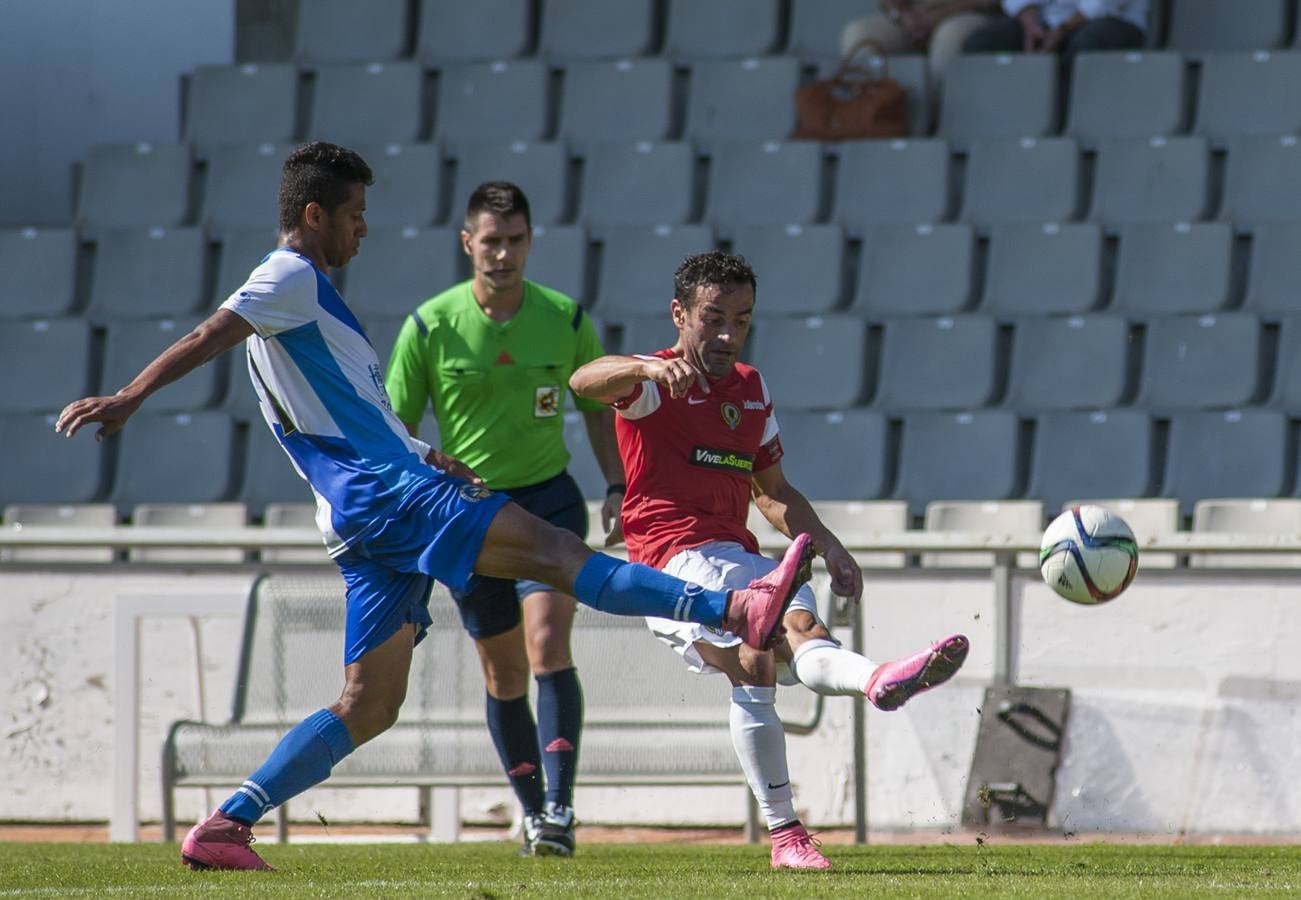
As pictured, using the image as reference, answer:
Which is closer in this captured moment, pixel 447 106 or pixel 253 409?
pixel 253 409

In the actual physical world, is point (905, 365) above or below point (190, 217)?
below

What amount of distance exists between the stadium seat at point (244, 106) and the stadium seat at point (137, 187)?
0.33 m

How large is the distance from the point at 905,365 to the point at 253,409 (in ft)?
12.7

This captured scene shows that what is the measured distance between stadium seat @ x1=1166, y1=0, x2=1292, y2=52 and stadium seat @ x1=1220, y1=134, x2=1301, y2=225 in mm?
1263

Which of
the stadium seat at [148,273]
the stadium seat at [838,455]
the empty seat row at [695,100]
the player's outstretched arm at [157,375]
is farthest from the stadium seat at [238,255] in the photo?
the player's outstretched arm at [157,375]

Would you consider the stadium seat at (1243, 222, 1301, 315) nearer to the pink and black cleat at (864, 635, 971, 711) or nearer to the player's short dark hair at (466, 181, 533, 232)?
the player's short dark hair at (466, 181, 533, 232)

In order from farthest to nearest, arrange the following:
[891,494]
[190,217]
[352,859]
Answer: [190,217]
[891,494]
[352,859]

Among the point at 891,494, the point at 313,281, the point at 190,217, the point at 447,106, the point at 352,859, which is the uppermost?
the point at 447,106

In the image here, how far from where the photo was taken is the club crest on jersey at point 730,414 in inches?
208

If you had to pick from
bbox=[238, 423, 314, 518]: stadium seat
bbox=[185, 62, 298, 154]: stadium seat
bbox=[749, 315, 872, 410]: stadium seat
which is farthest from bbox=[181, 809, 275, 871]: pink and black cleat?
bbox=[185, 62, 298, 154]: stadium seat

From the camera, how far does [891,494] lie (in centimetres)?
1000

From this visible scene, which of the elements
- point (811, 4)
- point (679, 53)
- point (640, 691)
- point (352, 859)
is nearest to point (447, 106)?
point (679, 53)

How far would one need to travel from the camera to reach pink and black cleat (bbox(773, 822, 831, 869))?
5008mm

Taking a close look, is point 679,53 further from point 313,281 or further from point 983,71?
point 313,281
